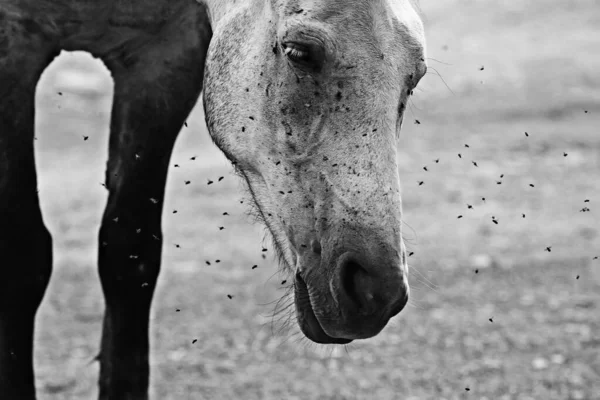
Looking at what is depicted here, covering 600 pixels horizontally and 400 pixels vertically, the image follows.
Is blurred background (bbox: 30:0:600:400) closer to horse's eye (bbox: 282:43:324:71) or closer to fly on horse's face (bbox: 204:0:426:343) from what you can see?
fly on horse's face (bbox: 204:0:426:343)

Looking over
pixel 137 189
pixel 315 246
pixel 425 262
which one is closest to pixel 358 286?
pixel 315 246

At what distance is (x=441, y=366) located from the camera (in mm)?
5141

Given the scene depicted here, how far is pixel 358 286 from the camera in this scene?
8.04 ft

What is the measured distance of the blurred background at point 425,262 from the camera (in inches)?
195

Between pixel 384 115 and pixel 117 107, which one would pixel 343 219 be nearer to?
pixel 384 115

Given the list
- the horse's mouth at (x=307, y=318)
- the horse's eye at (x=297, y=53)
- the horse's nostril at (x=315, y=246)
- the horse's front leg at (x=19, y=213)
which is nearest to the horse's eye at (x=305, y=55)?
the horse's eye at (x=297, y=53)

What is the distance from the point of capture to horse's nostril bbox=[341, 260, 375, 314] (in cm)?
242

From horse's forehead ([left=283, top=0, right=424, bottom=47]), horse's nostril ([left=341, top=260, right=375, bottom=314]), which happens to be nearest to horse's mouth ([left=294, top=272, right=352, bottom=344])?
horse's nostril ([left=341, top=260, right=375, bottom=314])

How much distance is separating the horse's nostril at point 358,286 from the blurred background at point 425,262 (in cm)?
63

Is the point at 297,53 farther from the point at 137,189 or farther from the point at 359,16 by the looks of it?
the point at 137,189

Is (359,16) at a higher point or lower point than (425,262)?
higher

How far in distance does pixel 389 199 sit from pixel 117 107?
148 centimetres

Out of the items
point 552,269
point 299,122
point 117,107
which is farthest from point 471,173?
point 299,122

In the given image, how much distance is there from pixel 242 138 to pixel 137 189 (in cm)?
87
